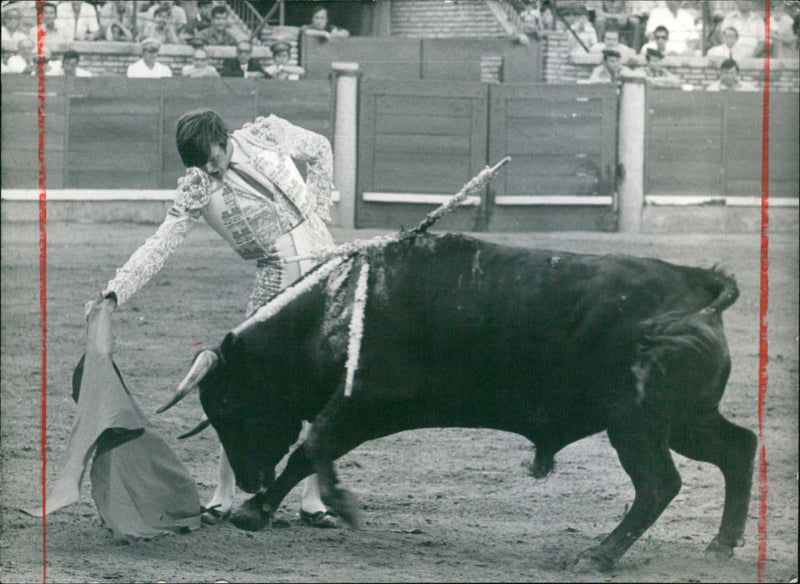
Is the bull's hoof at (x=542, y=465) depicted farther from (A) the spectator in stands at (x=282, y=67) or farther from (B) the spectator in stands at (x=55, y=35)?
(B) the spectator in stands at (x=55, y=35)

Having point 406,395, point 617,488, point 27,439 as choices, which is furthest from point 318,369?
point 27,439

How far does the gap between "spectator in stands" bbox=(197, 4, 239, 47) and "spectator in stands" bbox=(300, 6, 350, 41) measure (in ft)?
3.78

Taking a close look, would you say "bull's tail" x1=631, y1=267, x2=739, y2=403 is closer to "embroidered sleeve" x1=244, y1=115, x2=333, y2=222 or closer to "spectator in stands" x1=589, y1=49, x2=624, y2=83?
"embroidered sleeve" x1=244, y1=115, x2=333, y2=222

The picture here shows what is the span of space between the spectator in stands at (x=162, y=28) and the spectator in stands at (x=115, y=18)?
0.59 feet

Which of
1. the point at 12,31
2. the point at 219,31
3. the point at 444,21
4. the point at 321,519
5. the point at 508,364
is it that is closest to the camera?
the point at 508,364

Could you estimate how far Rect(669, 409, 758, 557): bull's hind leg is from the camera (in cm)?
327

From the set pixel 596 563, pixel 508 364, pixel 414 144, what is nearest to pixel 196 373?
pixel 508 364

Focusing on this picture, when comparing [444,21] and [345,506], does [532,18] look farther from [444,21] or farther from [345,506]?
[345,506]

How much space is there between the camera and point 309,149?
3752 mm

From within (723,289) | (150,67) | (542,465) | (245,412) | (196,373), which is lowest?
(542,465)

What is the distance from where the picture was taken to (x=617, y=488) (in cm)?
423

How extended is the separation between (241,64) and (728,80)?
429cm


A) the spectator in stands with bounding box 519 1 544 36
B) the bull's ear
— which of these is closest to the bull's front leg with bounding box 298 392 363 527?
the bull's ear

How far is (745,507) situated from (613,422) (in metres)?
0.46
